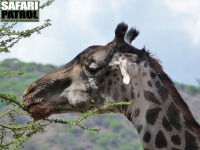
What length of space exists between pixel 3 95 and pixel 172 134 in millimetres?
2105

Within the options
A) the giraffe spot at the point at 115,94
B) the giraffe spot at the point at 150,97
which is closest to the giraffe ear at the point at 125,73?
the giraffe spot at the point at 115,94

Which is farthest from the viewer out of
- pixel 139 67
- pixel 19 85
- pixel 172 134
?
pixel 19 85

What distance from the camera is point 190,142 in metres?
7.66

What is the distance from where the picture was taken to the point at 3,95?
311 inches

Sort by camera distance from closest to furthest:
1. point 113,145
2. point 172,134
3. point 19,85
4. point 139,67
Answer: point 172,134, point 139,67, point 113,145, point 19,85

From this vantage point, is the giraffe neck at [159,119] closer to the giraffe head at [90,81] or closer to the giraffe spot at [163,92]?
the giraffe spot at [163,92]

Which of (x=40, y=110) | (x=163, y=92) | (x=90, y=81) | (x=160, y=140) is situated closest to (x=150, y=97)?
(x=163, y=92)

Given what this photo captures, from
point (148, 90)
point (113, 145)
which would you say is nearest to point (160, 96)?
point (148, 90)

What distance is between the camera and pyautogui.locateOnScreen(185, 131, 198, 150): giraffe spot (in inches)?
300

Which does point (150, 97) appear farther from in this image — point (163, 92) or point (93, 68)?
point (93, 68)

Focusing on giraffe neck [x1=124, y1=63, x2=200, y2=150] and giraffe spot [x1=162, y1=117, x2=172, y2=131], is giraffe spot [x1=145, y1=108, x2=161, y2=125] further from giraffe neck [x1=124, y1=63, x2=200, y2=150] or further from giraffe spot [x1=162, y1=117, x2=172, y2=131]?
giraffe spot [x1=162, y1=117, x2=172, y2=131]

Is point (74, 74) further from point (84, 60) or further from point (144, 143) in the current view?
point (144, 143)

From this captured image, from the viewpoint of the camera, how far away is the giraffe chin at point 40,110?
28.7 ft

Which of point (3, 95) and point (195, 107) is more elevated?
point (3, 95)
